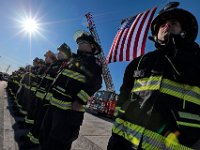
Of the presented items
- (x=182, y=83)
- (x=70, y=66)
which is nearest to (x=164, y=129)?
(x=182, y=83)

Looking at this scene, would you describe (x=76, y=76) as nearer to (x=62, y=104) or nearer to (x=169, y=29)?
(x=62, y=104)

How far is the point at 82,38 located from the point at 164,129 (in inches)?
114

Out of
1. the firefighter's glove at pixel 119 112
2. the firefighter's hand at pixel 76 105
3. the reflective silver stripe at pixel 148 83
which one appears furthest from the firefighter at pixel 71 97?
the reflective silver stripe at pixel 148 83


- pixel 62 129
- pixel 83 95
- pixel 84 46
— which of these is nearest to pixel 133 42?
pixel 84 46

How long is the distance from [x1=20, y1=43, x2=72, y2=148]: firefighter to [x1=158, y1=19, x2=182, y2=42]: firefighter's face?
3211mm

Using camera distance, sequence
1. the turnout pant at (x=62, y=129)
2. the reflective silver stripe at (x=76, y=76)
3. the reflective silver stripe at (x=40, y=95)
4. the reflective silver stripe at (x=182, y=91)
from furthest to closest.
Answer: the reflective silver stripe at (x=40, y=95), the reflective silver stripe at (x=76, y=76), the turnout pant at (x=62, y=129), the reflective silver stripe at (x=182, y=91)

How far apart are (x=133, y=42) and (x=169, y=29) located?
4352mm

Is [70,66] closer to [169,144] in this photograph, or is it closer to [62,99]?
[62,99]

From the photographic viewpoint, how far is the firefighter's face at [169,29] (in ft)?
7.97

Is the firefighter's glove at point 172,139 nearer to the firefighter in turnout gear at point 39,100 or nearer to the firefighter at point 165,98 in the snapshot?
the firefighter at point 165,98

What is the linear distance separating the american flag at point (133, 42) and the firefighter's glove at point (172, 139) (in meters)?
4.92

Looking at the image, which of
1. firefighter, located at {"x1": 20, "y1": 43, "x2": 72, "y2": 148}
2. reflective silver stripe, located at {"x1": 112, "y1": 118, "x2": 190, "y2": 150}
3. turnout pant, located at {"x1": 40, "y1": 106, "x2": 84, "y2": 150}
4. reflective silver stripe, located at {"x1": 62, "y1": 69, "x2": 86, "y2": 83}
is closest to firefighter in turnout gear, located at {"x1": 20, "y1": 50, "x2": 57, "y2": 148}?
firefighter, located at {"x1": 20, "y1": 43, "x2": 72, "y2": 148}

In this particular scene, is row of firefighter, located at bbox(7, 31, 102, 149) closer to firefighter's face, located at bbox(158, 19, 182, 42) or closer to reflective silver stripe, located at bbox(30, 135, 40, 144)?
reflective silver stripe, located at bbox(30, 135, 40, 144)

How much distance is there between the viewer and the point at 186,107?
6.44 ft
